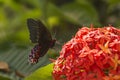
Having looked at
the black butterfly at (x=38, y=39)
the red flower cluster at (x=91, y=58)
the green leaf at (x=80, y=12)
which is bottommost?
→ the red flower cluster at (x=91, y=58)

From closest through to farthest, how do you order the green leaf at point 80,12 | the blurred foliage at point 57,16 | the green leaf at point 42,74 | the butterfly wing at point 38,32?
1. the green leaf at point 42,74
2. the butterfly wing at point 38,32
3. the blurred foliage at point 57,16
4. the green leaf at point 80,12

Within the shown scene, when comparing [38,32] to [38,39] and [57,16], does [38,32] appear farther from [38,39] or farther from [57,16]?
[57,16]

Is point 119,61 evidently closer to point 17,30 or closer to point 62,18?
point 62,18

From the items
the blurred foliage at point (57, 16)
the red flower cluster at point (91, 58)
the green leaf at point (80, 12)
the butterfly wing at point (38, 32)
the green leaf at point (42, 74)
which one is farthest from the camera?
the green leaf at point (80, 12)

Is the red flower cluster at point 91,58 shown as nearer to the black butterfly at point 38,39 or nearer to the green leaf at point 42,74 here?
the green leaf at point 42,74

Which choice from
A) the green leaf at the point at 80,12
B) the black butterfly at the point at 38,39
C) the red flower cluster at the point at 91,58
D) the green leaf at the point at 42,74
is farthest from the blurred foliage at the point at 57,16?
the red flower cluster at the point at 91,58


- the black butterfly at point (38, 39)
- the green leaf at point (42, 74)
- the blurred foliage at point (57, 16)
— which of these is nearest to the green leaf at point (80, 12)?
the blurred foliage at point (57, 16)

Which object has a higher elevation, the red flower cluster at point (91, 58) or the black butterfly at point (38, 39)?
the black butterfly at point (38, 39)

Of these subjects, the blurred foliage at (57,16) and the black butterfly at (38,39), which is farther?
the blurred foliage at (57,16)
